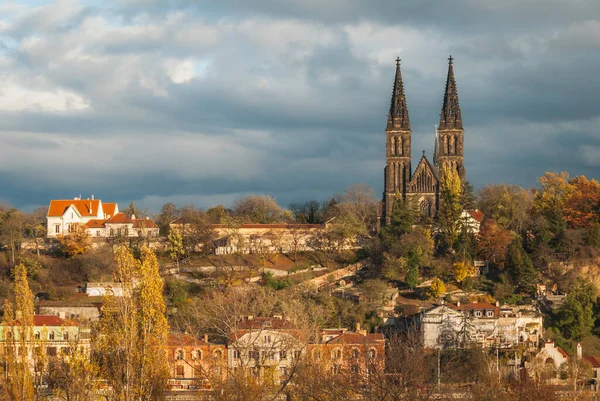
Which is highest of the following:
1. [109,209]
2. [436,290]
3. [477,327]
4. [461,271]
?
[109,209]

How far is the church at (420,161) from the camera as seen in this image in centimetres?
8844

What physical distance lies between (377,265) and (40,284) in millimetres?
23704

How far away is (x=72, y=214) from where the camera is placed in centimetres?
9375

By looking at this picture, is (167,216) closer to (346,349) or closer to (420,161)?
(420,161)

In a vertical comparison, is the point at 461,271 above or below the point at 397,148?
below

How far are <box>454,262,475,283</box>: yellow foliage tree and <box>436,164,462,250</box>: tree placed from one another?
3712mm

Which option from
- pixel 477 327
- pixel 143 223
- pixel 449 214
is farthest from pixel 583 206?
pixel 143 223

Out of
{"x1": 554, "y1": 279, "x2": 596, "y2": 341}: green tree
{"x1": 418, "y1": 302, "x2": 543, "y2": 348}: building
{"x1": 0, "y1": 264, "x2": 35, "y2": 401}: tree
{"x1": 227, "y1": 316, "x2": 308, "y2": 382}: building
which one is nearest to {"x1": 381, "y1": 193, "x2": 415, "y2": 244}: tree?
{"x1": 418, "y1": 302, "x2": 543, "y2": 348}: building

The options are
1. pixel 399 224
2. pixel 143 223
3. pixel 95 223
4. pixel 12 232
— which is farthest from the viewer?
pixel 95 223

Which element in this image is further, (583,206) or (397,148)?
(397,148)

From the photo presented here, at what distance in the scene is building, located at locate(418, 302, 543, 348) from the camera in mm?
64812

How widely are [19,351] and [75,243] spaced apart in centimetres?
4114

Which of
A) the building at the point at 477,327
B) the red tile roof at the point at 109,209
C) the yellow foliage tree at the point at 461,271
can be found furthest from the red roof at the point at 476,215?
the red tile roof at the point at 109,209

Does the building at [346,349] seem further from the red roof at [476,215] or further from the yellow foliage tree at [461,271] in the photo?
the red roof at [476,215]
